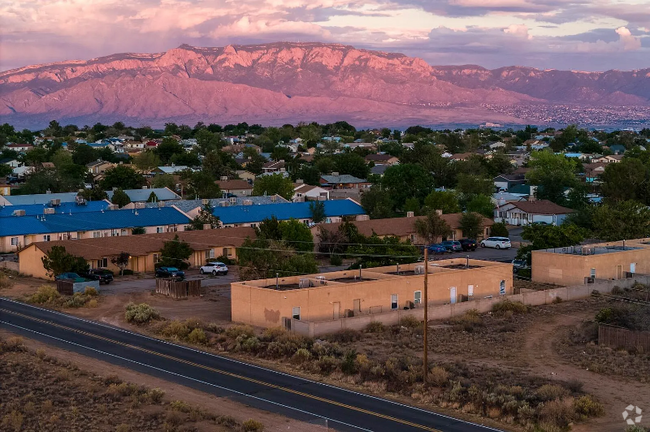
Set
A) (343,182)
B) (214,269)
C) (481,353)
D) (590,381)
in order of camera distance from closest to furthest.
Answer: (590,381), (481,353), (214,269), (343,182)

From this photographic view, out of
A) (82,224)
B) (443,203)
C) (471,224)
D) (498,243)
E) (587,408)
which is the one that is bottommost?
(498,243)

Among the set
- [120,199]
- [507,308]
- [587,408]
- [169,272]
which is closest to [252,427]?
[587,408]

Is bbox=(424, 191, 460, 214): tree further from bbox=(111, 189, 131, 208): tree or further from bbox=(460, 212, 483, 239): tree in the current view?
bbox=(111, 189, 131, 208): tree

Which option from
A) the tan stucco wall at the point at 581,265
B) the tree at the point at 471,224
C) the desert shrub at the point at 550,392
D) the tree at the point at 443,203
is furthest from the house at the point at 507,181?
the desert shrub at the point at 550,392

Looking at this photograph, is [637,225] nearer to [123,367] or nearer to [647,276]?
[647,276]

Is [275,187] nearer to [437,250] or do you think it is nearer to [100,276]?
[437,250]

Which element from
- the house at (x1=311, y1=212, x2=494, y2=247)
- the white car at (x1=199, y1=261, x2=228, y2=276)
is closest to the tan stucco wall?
the house at (x1=311, y1=212, x2=494, y2=247)

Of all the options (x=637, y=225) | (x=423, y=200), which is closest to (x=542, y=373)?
(x=637, y=225)
